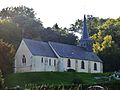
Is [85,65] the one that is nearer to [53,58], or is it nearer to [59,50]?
[59,50]

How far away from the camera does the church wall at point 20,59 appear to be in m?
68.4

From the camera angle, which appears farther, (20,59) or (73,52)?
(73,52)

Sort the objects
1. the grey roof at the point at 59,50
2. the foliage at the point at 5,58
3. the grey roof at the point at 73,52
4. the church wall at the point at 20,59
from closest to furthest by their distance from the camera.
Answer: the foliage at the point at 5,58, the church wall at the point at 20,59, the grey roof at the point at 59,50, the grey roof at the point at 73,52

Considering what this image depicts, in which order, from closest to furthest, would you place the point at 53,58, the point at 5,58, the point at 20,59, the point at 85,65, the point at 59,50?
the point at 5,58 < the point at 20,59 < the point at 53,58 < the point at 59,50 < the point at 85,65

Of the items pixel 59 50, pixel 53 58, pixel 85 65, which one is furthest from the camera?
pixel 85 65

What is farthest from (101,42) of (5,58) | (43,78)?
(43,78)

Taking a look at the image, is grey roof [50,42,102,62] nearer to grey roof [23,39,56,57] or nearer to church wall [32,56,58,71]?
grey roof [23,39,56,57]

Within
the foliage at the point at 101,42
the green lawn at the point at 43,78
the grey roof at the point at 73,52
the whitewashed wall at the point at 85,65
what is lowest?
the green lawn at the point at 43,78

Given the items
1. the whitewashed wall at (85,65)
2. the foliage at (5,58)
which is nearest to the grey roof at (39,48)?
the whitewashed wall at (85,65)

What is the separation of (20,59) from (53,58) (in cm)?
582

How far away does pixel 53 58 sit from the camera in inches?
2835

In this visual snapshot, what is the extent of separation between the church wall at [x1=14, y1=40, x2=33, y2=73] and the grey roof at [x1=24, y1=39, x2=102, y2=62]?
839 millimetres

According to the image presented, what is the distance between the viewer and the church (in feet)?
225

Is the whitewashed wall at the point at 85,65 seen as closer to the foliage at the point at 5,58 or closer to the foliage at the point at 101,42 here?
the foliage at the point at 101,42
